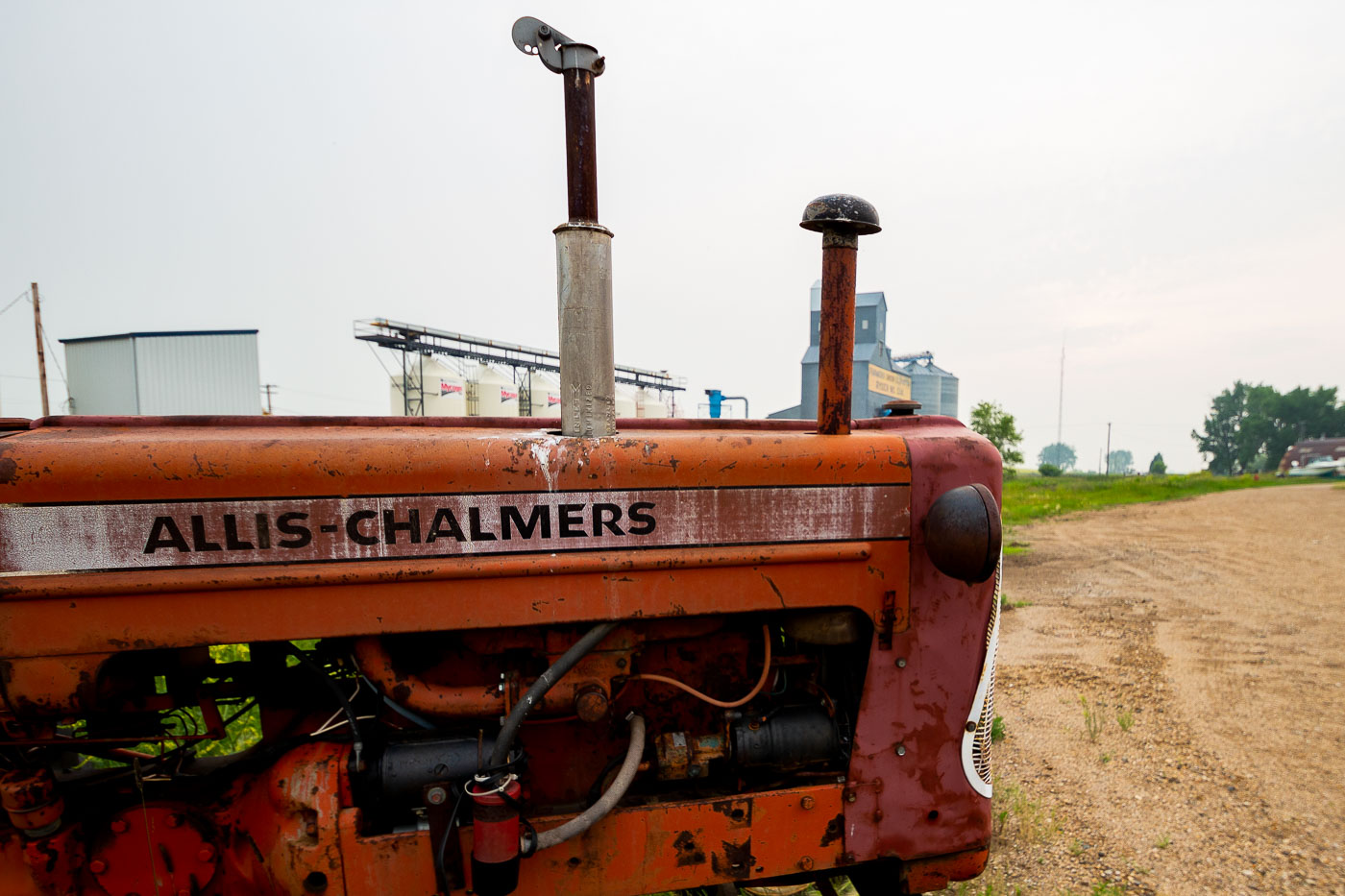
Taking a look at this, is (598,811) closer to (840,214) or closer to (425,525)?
(425,525)

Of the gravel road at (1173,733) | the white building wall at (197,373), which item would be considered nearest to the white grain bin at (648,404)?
the white building wall at (197,373)

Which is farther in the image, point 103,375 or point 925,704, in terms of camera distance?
point 103,375

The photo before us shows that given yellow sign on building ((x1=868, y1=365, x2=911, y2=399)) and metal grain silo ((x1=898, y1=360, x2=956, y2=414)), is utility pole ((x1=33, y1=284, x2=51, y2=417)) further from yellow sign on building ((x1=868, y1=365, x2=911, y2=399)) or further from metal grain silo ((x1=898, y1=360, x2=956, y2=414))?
metal grain silo ((x1=898, y1=360, x2=956, y2=414))

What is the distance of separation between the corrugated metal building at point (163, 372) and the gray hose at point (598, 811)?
Result: 70.1 ft

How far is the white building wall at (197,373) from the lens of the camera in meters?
18.5

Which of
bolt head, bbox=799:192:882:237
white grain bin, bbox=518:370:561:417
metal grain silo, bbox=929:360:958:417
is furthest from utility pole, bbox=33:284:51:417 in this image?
metal grain silo, bbox=929:360:958:417

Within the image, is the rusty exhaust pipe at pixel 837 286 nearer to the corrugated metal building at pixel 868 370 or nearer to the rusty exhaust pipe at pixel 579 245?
the rusty exhaust pipe at pixel 579 245

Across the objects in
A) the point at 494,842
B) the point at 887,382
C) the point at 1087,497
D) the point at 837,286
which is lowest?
the point at 1087,497

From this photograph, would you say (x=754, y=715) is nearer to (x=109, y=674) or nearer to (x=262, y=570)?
(x=262, y=570)

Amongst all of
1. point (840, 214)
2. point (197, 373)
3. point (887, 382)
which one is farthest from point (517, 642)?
point (887, 382)

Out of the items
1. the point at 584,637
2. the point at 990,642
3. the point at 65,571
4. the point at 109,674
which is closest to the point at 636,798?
the point at 584,637

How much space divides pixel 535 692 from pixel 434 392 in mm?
17651

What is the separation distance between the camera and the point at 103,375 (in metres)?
18.8

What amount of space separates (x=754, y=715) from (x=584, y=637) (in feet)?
2.05
